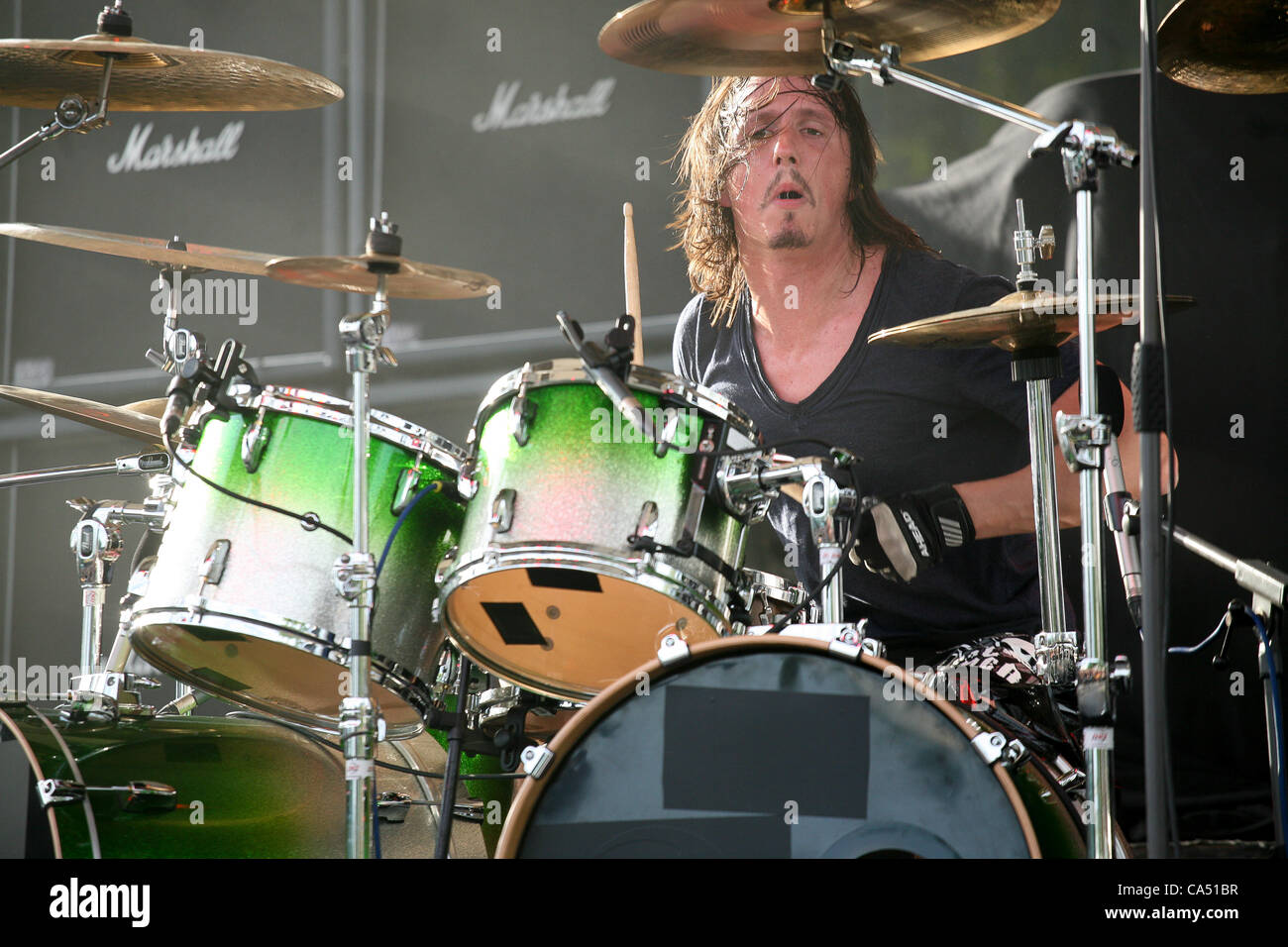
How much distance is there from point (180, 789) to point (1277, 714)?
66.5 inches

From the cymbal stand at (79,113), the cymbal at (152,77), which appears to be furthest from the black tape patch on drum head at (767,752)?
the cymbal stand at (79,113)

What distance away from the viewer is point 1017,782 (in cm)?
173

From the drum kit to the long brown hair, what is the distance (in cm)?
74

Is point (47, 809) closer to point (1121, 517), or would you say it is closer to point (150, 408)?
point (150, 408)

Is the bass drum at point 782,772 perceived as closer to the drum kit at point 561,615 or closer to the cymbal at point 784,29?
the drum kit at point 561,615

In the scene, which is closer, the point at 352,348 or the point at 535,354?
the point at 352,348

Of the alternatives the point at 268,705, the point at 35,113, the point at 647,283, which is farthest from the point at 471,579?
the point at 35,113

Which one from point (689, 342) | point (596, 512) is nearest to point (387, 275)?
point (596, 512)

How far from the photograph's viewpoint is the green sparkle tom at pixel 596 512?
79.3 inches

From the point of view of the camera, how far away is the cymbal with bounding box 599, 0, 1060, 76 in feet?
7.02

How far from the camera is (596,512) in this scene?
2029 millimetres

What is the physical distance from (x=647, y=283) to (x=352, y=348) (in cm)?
133

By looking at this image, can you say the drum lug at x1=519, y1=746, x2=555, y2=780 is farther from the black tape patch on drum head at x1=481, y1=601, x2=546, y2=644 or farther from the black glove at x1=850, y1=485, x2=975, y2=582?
the black glove at x1=850, y1=485, x2=975, y2=582
